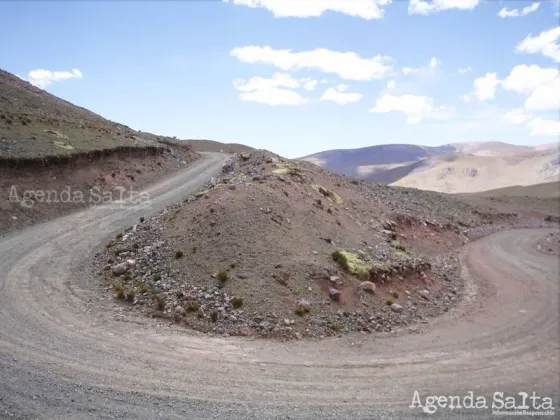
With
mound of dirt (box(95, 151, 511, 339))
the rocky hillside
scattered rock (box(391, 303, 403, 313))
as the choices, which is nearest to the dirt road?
mound of dirt (box(95, 151, 511, 339))

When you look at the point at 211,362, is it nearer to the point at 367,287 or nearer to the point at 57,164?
the point at 367,287

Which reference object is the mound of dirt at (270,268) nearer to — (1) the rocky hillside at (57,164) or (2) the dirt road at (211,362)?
(2) the dirt road at (211,362)

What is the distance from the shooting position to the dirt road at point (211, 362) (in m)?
8.70

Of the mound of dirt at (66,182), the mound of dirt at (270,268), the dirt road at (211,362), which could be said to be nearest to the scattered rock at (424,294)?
the mound of dirt at (270,268)

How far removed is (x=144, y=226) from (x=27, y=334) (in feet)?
29.6

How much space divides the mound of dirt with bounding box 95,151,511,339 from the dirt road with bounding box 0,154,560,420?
852 mm

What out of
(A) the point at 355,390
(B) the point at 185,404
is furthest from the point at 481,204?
(B) the point at 185,404

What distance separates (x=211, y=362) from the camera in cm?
1067

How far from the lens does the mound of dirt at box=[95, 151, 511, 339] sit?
13.4m

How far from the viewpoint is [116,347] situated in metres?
10.8

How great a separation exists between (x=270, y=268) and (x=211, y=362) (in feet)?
16.7

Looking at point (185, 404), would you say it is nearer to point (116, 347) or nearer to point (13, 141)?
point (116, 347)

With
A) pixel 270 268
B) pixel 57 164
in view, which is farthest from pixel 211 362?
pixel 57 164

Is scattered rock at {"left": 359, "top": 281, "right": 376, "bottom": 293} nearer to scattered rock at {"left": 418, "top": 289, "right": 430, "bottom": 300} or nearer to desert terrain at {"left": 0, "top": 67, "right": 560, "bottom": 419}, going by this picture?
desert terrain at {"left": 0, "top": 67, "right": 560, "bottom": 419}
